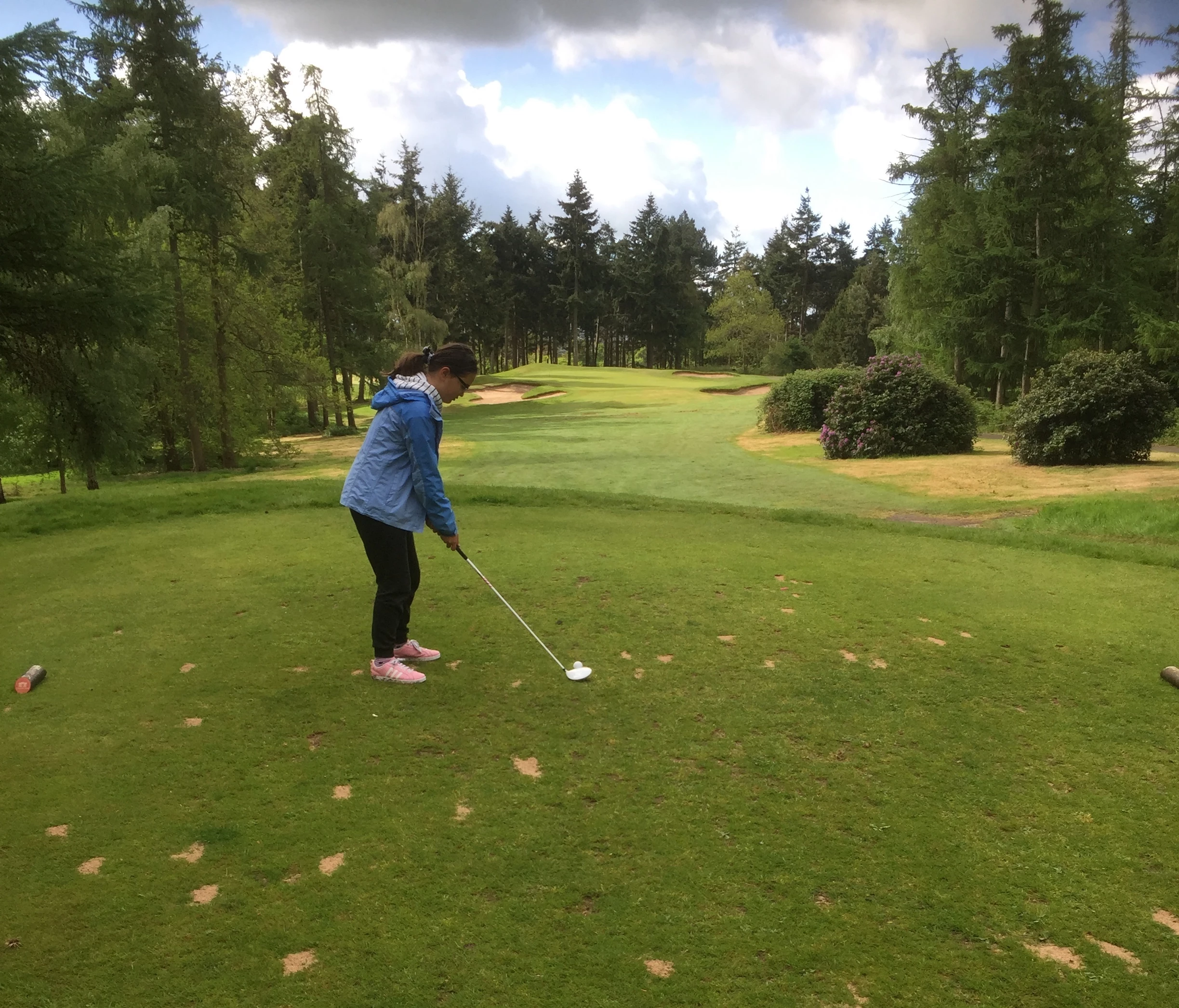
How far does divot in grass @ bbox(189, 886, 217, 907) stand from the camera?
2650 millimetres

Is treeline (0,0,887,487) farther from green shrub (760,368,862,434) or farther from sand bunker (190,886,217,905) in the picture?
green shrub (760,368,862,434)

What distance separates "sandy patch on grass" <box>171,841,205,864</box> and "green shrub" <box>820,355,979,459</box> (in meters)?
20.1

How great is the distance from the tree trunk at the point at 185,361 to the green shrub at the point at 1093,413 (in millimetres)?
22453

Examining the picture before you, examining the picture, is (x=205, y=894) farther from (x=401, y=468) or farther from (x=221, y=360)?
(x=221, y=360)

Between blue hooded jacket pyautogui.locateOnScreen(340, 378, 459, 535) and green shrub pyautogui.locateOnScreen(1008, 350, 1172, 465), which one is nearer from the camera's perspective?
blue hooded jacket pyautogui.locateOnScreen(340, 378, 459, 535)

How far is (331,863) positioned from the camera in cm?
285

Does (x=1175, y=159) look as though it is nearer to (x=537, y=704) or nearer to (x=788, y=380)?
(x=788, y=380)

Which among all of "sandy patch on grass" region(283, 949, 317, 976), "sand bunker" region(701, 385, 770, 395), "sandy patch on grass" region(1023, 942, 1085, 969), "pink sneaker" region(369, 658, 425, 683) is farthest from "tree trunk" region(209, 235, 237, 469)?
"sand bunker" region(701, 385, 770, 395)

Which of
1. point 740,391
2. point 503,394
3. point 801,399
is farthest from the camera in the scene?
point 503,394

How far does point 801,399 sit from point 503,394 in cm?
2874

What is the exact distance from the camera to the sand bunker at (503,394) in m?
49.6

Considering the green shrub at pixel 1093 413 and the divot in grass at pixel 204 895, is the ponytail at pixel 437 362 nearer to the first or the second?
the divot in grass at pixel 204 895

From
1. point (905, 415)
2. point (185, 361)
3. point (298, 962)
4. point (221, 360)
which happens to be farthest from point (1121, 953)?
point (221, 360)

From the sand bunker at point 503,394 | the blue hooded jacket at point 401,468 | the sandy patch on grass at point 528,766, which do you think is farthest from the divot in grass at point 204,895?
the sand bunker at point 503,394
